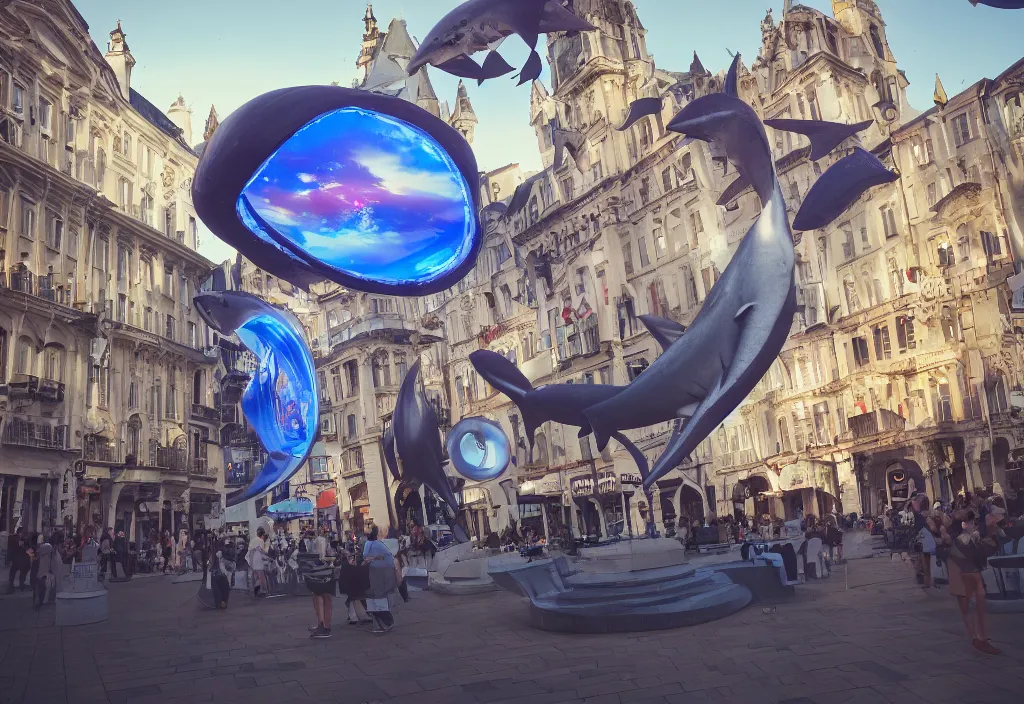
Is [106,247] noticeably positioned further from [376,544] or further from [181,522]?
[376,544]

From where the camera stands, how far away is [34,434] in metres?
32.0

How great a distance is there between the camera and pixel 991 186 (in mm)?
35250

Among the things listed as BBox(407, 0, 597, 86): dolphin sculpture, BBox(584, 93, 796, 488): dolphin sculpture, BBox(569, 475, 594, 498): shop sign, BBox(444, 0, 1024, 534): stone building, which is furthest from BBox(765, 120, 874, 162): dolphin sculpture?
BBox(569, 475, 594, 498): shop sign

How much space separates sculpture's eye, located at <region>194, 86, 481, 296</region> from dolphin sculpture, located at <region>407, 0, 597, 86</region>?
3.26ft

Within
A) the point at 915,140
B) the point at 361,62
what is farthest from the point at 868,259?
the point at 361,62

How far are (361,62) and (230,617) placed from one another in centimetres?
6026

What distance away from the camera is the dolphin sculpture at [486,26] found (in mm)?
13273

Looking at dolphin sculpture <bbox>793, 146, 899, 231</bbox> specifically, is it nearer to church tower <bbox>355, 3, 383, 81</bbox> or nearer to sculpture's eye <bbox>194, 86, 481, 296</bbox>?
sculpture's eye <bbox>194, 86, 481, 296</bbox>

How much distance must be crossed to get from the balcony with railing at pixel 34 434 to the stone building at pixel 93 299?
0.05 metres

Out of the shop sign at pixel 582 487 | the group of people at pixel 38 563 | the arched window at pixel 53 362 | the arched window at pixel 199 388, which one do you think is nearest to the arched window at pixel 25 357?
the arched window at pixel 53 362

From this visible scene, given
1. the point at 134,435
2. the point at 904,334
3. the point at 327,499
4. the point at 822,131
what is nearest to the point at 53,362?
the point at 134,435

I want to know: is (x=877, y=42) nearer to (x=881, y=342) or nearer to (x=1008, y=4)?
(x=881, y=342)

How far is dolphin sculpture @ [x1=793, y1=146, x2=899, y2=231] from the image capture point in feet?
47.2

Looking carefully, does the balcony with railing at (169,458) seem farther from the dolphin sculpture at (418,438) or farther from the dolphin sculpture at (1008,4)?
the dolphin sculpture at (1008,4)
